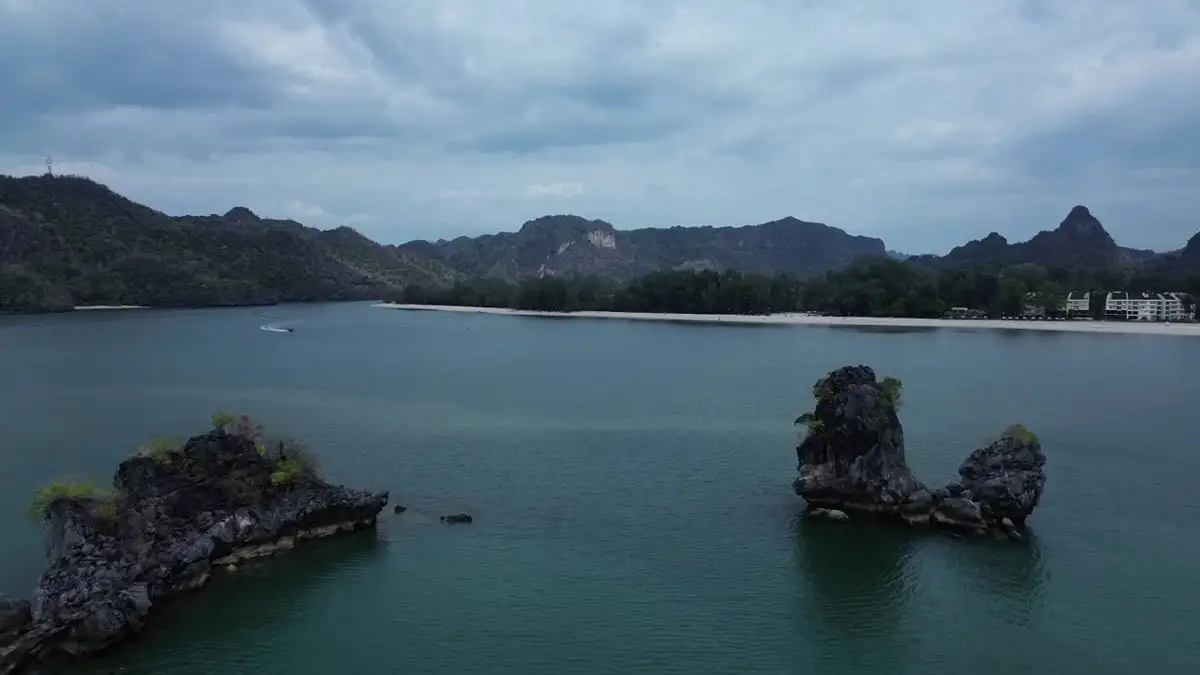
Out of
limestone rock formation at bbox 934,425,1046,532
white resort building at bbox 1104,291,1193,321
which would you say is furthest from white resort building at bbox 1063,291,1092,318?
limestone rock formation at bbox 934,425,1046,532

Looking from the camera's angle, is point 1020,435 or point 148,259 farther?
point 148,259

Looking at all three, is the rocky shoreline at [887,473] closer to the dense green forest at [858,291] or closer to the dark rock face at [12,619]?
the dark rock face at [12,619]

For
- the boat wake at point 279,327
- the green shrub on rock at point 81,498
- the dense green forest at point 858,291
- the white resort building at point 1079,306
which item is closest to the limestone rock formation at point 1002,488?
the green shrub on rock at point 81,498

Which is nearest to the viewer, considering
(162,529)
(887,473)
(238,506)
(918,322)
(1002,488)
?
(162,529)

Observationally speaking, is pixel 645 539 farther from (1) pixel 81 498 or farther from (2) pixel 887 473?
(1) pixel 81 498

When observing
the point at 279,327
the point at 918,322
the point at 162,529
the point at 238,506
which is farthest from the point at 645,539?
the point at 279,327

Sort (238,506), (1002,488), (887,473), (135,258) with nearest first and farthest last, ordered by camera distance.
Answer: (238,506) → (1002,488) → (887,473) → (135,258)

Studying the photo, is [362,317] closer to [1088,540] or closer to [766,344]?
[766,344]
